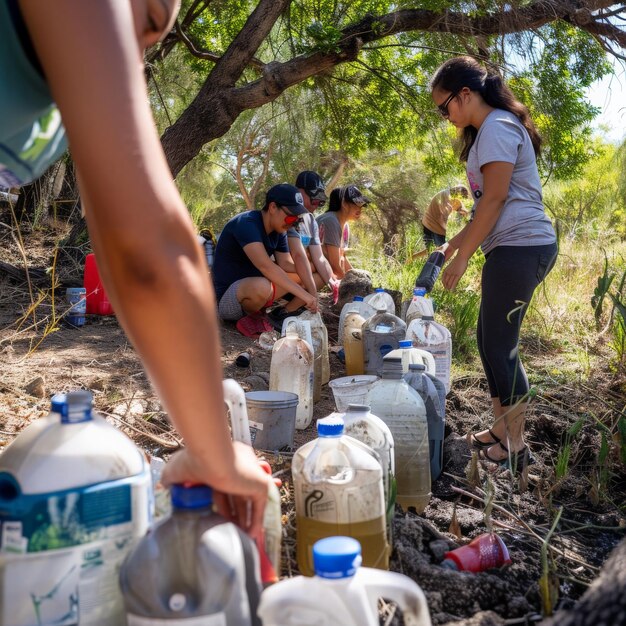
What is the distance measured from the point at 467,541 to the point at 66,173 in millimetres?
7157

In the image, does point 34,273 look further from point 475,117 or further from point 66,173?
point 475,117

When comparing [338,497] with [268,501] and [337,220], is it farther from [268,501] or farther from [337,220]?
[337,220]

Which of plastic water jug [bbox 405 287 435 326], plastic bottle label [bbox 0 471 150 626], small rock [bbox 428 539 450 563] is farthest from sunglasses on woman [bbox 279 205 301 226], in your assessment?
plastic bottle label [bbox 0 471 150 626]

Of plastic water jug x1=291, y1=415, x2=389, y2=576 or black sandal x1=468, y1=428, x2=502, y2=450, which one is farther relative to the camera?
black sandal x1=468, y1=428, x2=502, y2=450

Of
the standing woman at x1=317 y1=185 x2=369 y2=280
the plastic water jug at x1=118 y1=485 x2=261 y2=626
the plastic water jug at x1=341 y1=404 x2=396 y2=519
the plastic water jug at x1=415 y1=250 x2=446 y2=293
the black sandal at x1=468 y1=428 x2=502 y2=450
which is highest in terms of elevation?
the standing woman at x1=317 y1=185 x2=369 y2=280

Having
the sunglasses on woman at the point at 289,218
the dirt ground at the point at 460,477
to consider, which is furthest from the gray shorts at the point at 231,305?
the sunglasses on woman at the point at 289,218

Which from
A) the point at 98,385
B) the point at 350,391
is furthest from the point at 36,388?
the point at 350,391

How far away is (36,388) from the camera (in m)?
3.38

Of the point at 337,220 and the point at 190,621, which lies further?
the point at 337,220

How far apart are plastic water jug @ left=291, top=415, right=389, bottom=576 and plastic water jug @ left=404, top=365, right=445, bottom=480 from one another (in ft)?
3.86

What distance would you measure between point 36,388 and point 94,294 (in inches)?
96.1

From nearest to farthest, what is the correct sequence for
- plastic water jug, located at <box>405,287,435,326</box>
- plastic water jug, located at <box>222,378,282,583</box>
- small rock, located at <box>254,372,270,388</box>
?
plastic water jug, located at <box>222,378,282,583</box> → small rock, located at <box>254,372,270,388</box> → plastic water jug, located at <box>405,287,435,326</box>

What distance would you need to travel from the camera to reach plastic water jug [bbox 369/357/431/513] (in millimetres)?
2674

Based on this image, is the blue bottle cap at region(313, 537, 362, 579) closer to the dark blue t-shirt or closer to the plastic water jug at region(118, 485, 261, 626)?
the plastic water jug at region(118, 485, 261, 626)
